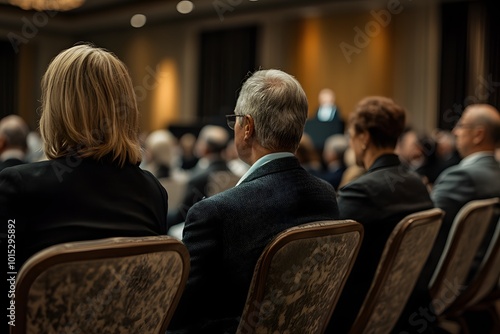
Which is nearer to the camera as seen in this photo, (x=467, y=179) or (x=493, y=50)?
(x=467, y=179)

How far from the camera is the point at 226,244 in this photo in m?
1.65

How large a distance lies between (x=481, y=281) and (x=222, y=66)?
10.5 meters

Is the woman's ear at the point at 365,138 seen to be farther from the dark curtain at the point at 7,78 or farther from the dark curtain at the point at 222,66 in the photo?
the dark curtain at the point at 7,78

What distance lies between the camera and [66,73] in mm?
1568

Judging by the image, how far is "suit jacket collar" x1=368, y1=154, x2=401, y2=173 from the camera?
8.26ft

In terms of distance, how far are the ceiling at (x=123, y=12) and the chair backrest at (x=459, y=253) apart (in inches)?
314

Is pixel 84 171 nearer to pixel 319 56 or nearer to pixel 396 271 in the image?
pixel 396 271

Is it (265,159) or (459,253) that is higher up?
(265,159)

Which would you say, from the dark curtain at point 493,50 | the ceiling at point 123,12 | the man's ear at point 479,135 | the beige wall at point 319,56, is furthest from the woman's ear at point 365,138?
the ceiling at point 123,12

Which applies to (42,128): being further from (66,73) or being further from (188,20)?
(188,20)

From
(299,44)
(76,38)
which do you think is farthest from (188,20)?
(76,38)

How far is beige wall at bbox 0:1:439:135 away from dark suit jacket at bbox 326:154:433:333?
7.29 metres

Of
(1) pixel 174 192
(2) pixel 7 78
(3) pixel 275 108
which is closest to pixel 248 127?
(3) pixel 275 108

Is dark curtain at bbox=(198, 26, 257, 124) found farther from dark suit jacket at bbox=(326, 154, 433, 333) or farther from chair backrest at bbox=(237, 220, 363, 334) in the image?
chair backrest at bbox=(237, 220, 363, 334)
